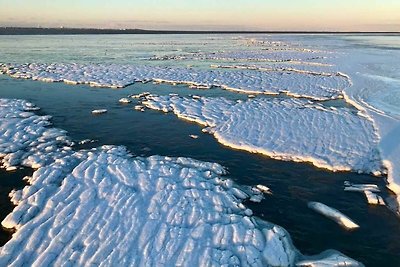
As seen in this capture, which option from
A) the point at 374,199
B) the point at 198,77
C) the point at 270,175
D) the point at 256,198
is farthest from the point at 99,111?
the point at 374,199

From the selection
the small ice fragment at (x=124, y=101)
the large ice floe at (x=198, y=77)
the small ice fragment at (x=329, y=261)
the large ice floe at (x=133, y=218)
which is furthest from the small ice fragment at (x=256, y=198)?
the large ice floe at (x=198, y=77)

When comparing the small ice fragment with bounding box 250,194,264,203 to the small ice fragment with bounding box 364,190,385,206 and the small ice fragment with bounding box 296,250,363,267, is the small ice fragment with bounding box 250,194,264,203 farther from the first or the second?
the small ice fragment with bounding box 364,190,385,206

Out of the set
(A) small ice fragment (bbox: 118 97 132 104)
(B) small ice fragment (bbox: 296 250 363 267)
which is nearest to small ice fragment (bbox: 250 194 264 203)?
(B) small ice fragment (bbox: 296 250 363 267)

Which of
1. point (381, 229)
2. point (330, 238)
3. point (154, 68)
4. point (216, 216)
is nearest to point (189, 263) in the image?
point (216, 216)

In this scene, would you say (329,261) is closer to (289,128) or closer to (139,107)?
(289,128)

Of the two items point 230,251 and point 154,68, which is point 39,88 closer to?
point 154,68

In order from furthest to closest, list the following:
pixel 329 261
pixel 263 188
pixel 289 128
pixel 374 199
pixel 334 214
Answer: pixel 289 128, pixel 263 188, pixel 374 199, pixel 334 214, pixel 329 261

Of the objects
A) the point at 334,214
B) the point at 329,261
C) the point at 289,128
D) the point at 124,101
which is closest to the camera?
the point at 329,261
